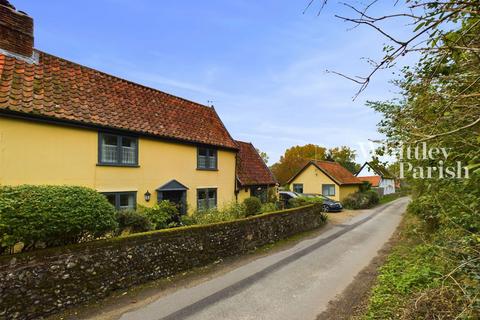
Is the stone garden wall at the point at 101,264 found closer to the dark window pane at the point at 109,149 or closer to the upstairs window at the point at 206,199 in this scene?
the dark window pane at the point at 109,149

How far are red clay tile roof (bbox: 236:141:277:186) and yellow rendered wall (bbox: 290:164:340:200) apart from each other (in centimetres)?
1432

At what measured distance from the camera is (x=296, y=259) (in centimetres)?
1168

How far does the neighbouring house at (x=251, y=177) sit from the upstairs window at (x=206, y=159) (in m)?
2.78

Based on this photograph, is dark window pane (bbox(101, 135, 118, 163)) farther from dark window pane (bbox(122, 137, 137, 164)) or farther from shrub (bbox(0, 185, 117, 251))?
shrub (bbox(0, 185, 117, 251))

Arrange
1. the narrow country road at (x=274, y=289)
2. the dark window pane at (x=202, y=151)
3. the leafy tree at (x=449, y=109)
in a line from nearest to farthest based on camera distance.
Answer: the leafy tree at (x=449, y=109)
the narrow country road at (x=274, y=289)
the dark window pane at (x=202, y=151)

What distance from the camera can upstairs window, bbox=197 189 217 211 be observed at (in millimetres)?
17609

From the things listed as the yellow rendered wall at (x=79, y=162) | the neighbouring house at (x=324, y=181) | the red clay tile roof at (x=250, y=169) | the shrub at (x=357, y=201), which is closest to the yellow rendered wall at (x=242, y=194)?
the red clay tile roof at (x=250, y=169)

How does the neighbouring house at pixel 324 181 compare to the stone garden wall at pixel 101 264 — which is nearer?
the stone garden wall at pixel 101 264

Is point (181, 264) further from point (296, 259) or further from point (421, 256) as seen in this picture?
point (421, 256)

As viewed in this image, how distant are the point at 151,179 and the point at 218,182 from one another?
526 centimetres

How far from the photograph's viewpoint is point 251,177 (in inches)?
882

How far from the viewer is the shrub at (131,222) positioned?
36.6 feet

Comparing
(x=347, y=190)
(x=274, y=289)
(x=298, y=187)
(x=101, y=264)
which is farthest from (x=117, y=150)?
(x=347, y=190)

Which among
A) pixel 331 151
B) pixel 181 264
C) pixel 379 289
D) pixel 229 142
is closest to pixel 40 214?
pixel 181 264
